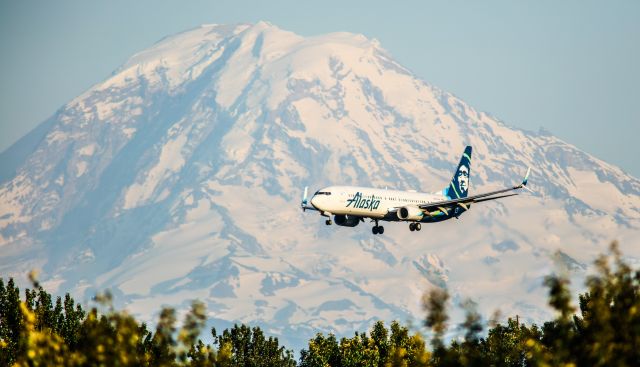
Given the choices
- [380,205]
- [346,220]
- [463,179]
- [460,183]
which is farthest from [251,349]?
[463,179]

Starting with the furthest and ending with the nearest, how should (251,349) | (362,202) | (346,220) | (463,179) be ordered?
(463,179), (346,220), (362,202), (251,349)

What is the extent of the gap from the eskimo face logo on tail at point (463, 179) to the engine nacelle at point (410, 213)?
30189 mm

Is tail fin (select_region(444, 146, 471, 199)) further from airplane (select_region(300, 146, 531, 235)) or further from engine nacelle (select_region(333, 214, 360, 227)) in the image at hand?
engine nacelle (select_region(333, 214, 360, 227))

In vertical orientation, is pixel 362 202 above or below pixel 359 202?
above

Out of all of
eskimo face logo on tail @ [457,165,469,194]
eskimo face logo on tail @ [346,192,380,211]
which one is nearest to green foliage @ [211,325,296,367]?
eskimo face logo on tail @ [346,192,380,211]

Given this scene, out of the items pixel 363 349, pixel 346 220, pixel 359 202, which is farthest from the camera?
pixel 346 220

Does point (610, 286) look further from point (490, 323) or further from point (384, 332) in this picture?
point (384, 332)

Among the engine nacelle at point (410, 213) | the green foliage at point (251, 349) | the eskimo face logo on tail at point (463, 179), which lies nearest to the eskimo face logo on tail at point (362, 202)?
the engine nacelle at point (410, 213)

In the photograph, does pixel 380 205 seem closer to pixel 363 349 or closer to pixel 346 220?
pixel 346 220

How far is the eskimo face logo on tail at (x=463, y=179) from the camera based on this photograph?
190637mm

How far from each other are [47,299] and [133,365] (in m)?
64.7

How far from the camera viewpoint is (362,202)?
15112 centimetres

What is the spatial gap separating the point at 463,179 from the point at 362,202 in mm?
44954

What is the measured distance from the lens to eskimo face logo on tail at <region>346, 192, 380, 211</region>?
495 ft
